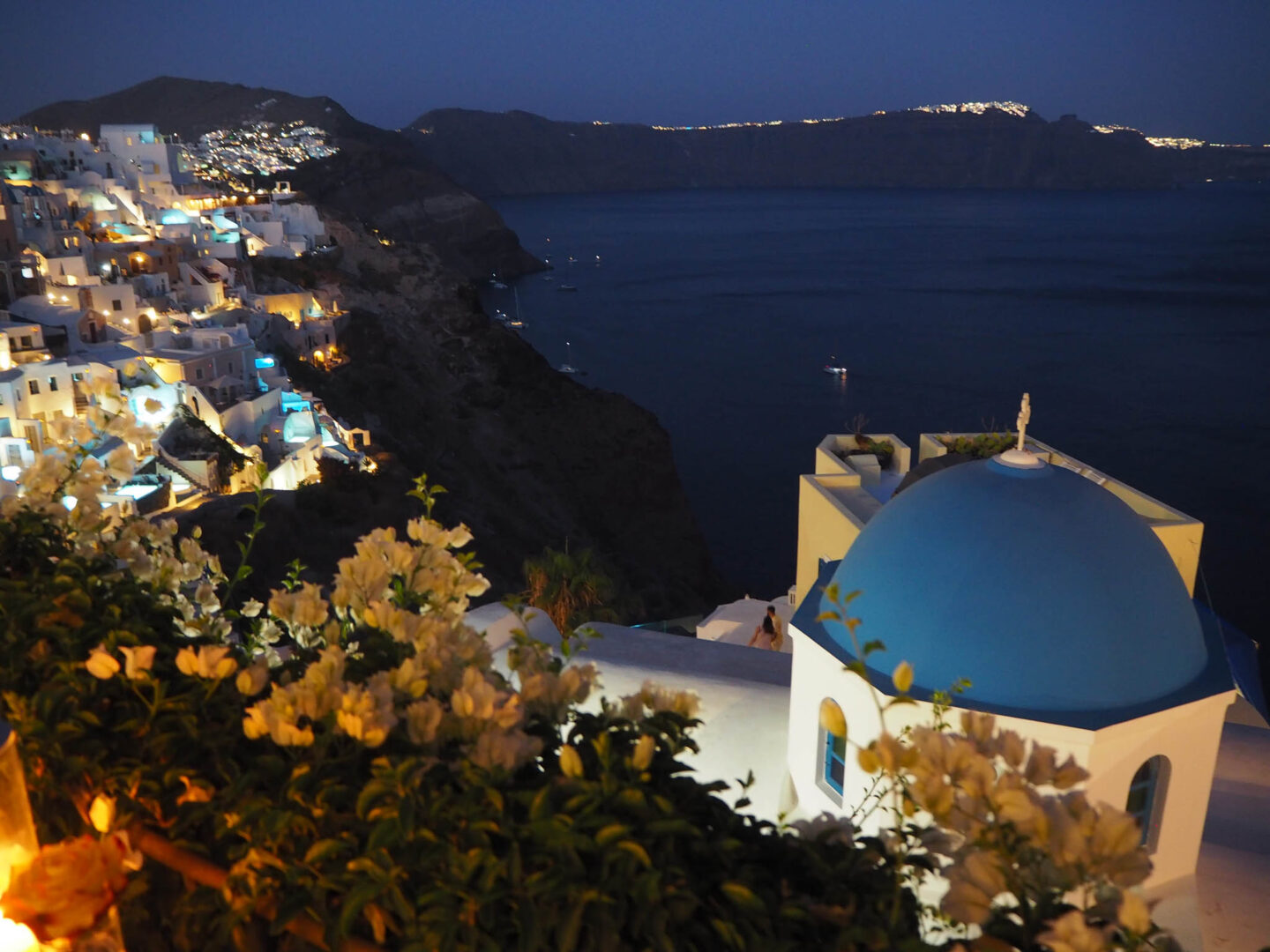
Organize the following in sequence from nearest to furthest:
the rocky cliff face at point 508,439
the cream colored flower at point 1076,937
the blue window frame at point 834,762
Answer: the cream colored flower at point 1076,937 → the blue window frame at point 834,762 → the rocky cliff face at point 508,439

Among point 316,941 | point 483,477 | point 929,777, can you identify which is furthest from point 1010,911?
point 483,477

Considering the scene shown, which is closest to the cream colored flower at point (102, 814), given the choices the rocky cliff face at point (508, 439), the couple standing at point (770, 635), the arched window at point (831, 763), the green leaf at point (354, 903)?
the green leaf at point (354, 903)

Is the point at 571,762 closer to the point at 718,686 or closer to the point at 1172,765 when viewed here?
the point at 1172,765

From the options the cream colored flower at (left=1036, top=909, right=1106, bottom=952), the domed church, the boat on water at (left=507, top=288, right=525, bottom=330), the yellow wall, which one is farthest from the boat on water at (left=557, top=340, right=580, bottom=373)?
the cream colored flower at (left=1036, top=909, right=1106, bottom=952)

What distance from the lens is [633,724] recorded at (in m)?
1.92

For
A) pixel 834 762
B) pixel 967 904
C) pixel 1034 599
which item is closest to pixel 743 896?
pixel 967 904

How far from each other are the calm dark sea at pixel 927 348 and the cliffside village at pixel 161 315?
17.1 metres

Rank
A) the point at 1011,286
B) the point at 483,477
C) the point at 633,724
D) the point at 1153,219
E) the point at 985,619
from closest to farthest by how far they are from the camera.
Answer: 1. the point at 633,724
2. the point at 985,619
3. the point at 483,477
4. the point at 1011,286
5. the point at 1153,219

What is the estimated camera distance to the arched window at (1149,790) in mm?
4645

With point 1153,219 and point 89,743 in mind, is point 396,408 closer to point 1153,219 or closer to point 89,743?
point 89,743

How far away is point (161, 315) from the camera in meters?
40.6

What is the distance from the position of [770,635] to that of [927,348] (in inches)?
2098

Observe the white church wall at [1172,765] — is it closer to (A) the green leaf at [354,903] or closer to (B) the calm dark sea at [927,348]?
(A) the green leaf at [354,903]

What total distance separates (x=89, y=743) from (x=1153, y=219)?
499 feet
